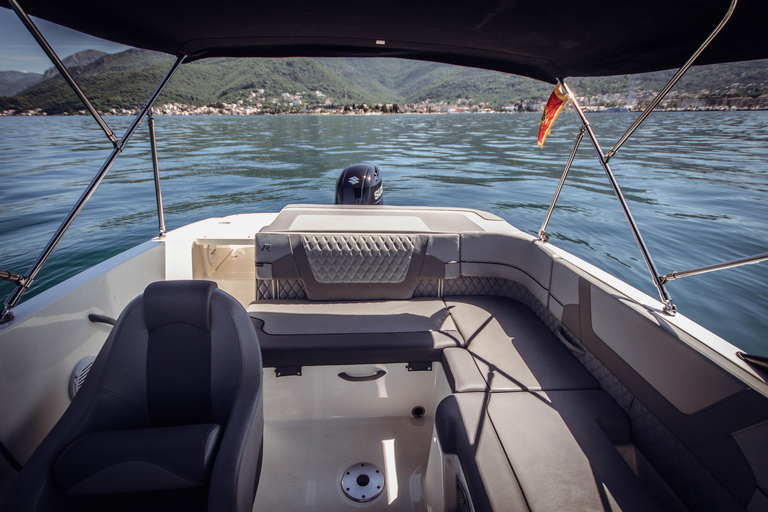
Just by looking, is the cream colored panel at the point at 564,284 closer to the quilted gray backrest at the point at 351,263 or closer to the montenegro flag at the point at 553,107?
the quilted gray backrest at the point at 351,263

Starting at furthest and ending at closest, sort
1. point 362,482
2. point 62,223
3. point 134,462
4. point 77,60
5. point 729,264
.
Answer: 1. point 362,482
2. point 77,60
3. point 62,223
4. point 729,264
5. point 134,462

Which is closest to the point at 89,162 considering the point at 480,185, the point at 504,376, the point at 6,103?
the point at 6,103

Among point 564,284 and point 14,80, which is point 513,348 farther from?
point 14,80

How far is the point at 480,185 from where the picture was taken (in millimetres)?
10062

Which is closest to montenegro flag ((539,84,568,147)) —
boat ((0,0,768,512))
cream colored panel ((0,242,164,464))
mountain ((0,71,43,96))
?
boat ((0,0,768,512))

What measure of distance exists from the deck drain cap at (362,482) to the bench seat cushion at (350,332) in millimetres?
540

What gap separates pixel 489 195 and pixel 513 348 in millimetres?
7744

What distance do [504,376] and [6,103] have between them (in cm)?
295

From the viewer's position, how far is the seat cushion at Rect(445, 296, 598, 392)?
1.71 metres

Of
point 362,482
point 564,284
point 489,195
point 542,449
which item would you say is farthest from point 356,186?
point 489,195

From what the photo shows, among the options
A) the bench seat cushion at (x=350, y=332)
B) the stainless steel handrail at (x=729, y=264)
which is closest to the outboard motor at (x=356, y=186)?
the bench seat cushion at (x=350, y=332)

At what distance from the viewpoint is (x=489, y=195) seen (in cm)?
911

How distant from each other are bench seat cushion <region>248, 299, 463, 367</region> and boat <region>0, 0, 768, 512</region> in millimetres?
17

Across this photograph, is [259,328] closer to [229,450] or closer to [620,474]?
[229,450]
